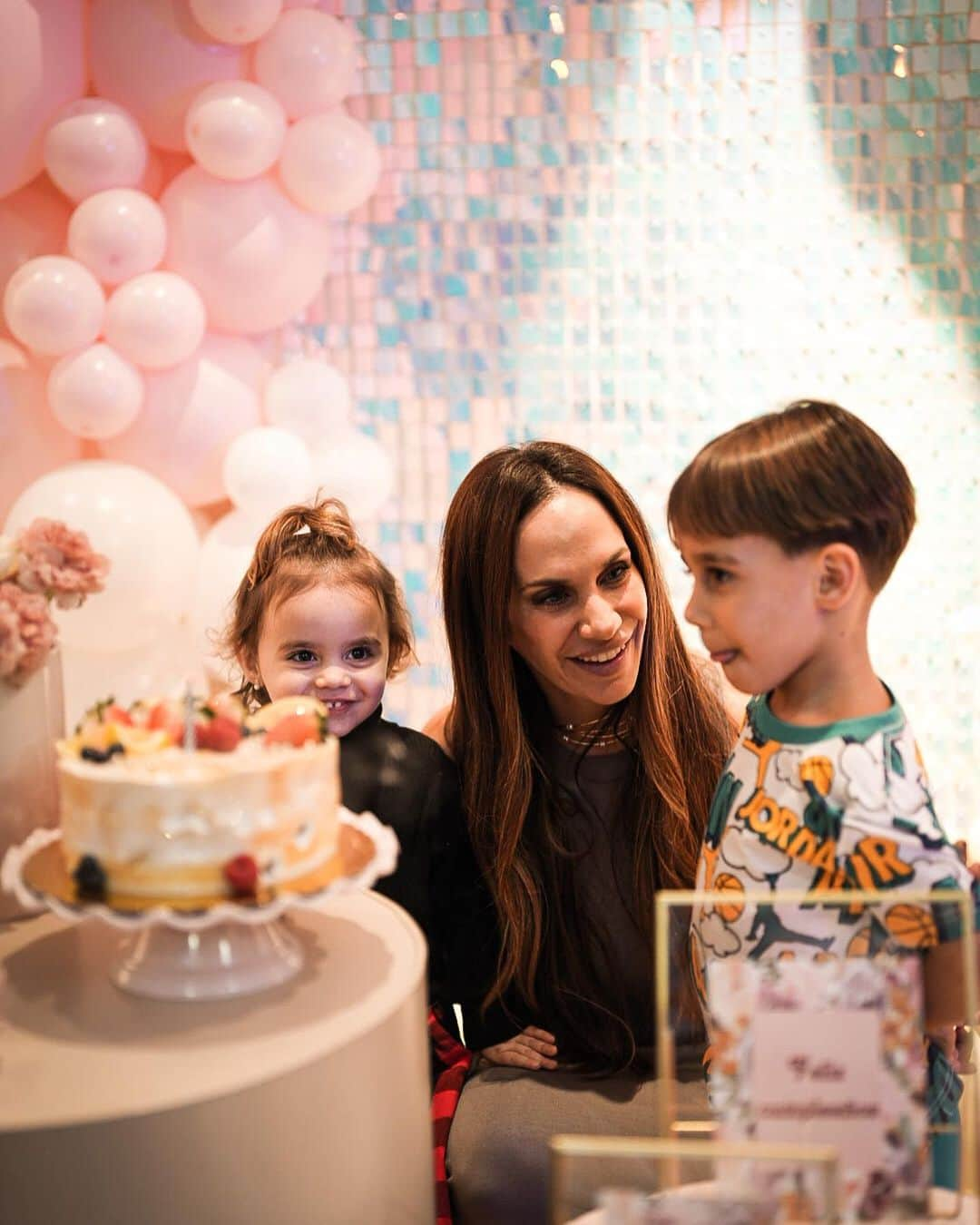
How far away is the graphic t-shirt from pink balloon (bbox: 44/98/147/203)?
2.51 m

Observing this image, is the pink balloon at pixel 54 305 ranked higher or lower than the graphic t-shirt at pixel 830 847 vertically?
higher

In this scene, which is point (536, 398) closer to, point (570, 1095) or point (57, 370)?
point (57, 370)

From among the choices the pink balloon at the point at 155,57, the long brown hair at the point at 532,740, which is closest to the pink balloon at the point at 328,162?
the pink balloon at the point at 155,57

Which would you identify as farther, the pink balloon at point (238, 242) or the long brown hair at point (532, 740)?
the pink balloon at point (238, 242)

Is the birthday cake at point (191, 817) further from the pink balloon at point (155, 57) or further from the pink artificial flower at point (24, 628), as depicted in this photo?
the pink balloon at point (155, 57)

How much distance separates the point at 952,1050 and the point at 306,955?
33.0 inches

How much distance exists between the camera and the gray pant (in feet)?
6.30

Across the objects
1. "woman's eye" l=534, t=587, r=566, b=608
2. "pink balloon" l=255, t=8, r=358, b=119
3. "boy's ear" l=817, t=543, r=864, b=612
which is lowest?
"woman's eye" l=534, t=587, r=566, b=608

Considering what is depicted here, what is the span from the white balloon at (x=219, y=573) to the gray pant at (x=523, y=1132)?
5.85ft

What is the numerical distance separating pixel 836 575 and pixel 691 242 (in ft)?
8.30

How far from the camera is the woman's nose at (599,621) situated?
79.4 inches

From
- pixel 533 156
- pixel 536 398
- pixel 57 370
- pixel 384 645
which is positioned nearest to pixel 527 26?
pixel 533 156

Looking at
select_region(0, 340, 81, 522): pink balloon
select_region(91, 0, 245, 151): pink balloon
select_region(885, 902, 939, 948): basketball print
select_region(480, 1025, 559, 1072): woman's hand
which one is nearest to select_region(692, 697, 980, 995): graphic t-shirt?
select_region(885, 902, 939, 948): basketball print

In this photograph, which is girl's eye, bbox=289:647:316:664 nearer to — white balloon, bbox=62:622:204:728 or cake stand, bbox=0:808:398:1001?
cake stand, bbox=0:808:398:1001
